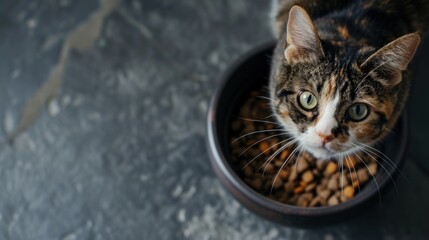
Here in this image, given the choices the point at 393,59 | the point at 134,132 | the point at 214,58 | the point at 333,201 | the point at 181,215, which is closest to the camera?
the point at 393,59

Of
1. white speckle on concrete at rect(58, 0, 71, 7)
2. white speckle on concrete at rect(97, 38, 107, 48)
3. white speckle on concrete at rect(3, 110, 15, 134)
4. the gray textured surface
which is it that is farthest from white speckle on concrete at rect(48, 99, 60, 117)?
white speckle on concrete at rect(58, 0, 71, 7)

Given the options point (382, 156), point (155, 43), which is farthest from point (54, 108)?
point (382, 156)

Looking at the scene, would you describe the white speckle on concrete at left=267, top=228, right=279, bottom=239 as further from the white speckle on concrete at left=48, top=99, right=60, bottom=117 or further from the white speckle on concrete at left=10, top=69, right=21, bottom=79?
the white speckle on concrete at left=10, top=69, right=21, bottom=79

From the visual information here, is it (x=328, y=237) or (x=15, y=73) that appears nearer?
(x=328, y=237)

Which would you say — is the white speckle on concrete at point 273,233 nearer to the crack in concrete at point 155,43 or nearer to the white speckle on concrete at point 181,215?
the white speckle on concrete at point 181,215

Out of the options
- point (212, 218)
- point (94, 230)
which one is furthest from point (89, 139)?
point (212, 218)

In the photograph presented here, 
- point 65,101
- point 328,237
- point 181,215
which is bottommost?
point 328,237

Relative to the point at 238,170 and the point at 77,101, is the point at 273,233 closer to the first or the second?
the point at 238,170

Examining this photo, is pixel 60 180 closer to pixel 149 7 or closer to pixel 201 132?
pixel 201 132
